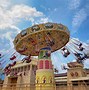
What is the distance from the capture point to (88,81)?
1038 inches

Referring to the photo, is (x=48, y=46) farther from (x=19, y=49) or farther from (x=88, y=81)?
(x=88, y=81)

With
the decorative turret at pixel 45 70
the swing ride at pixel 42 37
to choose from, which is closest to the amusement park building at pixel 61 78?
the decorative turret at pixel 45 70

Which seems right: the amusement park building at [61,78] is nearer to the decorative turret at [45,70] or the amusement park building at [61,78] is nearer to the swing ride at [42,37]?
the decorative turret at [45,70]

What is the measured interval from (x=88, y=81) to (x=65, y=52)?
25.2 feet

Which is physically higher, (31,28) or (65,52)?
(31,28)

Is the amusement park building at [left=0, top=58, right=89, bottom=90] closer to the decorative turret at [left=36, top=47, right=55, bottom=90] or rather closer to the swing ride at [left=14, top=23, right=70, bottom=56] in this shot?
the decorative turret at [left=36, top=47, right=55, bottom=90]

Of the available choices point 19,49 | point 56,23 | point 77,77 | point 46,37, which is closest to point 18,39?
point 19,49

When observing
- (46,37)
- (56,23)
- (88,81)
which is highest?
(56,23)

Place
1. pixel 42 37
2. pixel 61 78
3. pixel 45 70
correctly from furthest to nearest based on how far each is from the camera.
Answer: pixel 61 78 → pixel 42 37 → pixel 45 70

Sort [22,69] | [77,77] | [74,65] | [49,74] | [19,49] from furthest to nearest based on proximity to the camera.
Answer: [22,69] → [74,65] → [77,77] → [19,49] → [49,74]

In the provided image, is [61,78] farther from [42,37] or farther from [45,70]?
[42,37]

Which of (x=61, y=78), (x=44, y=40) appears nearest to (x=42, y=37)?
(x=44, y=40)

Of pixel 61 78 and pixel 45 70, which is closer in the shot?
pixel 45 70

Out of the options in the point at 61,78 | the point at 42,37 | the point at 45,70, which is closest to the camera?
the point at 45,70
